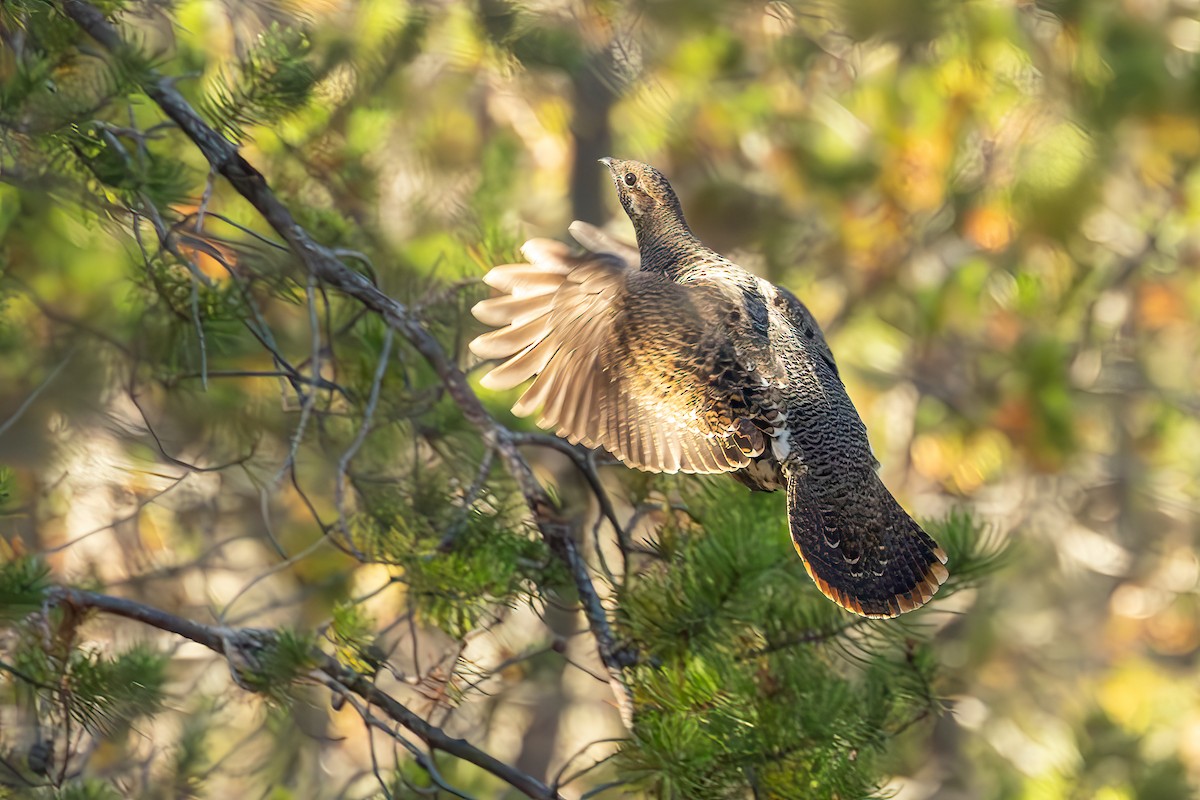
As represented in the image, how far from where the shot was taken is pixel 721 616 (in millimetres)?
2252

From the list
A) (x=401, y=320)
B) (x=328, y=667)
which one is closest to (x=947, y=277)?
(x=401, y=320)

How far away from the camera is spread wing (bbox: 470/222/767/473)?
2.44m

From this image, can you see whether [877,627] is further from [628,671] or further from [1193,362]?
[1193,362]

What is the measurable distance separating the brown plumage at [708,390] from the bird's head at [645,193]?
40 cm

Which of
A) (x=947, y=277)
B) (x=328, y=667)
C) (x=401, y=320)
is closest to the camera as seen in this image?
(x=328, y=667)

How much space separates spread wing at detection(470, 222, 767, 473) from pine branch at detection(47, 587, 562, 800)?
23.5 inches

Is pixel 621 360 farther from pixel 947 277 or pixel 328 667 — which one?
pixel 947 277

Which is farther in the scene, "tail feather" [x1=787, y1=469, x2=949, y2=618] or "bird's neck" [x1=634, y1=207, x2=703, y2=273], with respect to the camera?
"bird's neck" [x1=634, y1=207, x2=703, y2=273]

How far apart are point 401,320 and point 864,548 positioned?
1014mm

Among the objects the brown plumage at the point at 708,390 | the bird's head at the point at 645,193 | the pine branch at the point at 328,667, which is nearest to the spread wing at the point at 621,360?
the brown plumage at the point at 708,390

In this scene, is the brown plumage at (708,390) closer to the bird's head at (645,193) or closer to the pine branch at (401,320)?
the pine branch at (401,320)

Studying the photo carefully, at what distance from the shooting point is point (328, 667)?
215 centimetres

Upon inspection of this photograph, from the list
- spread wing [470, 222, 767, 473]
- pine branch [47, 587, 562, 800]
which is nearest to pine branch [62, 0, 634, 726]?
spread wing [470, 222, 767, 473]

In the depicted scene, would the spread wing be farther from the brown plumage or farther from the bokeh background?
the bokeh background
